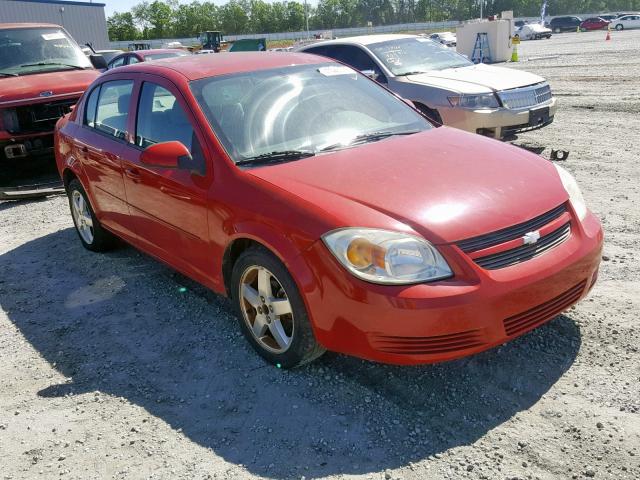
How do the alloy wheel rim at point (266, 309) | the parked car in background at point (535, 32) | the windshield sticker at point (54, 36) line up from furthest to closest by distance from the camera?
1. the parked car in background at point (535, 32)
2. the windshield sticker at point (54, 36)
3. the alloy wheel rim at point (266, 309)

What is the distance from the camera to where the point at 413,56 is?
898 centimetres

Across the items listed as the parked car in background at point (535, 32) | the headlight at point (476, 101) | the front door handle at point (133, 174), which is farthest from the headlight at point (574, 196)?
the parked car in background at point (535, 32)

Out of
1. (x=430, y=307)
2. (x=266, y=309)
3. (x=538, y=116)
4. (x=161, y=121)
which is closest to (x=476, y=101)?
(x=538, y=116)

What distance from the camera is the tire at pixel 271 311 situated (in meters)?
3.12

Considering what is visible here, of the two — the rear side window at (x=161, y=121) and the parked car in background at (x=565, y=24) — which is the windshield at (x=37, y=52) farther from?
the parked car in background at (x=565, y=24)

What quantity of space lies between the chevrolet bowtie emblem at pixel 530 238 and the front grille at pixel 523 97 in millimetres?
5239

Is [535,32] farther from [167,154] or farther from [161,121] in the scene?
[167,154]

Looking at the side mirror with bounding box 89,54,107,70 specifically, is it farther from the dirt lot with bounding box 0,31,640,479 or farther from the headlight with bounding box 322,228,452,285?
the headlight with bounding box 322,228,452,285

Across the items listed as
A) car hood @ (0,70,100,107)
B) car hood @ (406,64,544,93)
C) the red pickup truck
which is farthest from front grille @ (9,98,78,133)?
car hood @ (406,64,544,93)

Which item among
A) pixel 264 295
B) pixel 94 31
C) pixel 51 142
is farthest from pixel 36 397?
pixel 94 31

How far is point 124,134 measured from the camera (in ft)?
14.7

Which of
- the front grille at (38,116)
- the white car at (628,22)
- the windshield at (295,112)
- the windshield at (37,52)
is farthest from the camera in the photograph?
the white car at (628,22)

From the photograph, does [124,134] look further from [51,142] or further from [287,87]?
[51,142]

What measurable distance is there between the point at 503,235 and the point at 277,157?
4.58 ft
